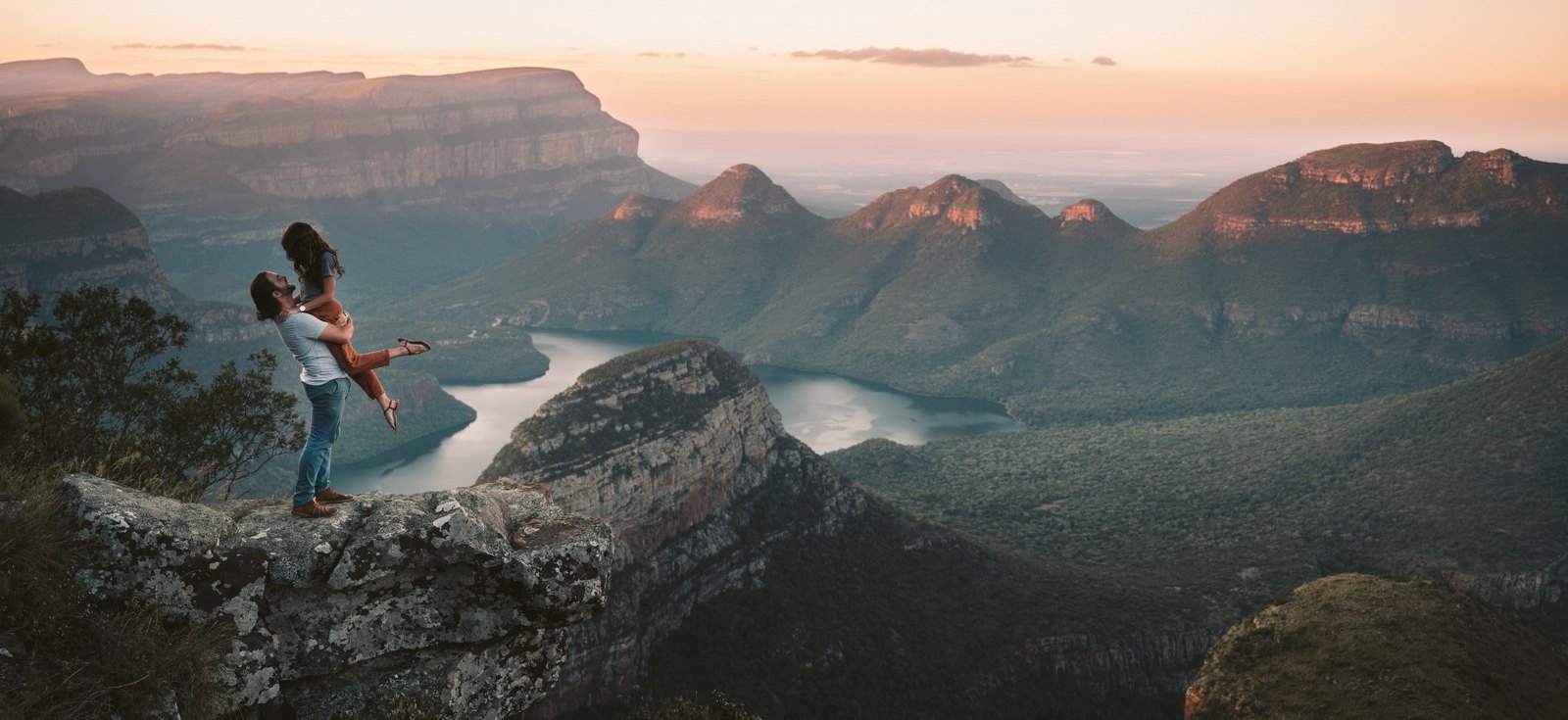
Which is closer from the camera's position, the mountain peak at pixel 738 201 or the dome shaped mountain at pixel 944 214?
the dome shaped mountain at pixel 944 214

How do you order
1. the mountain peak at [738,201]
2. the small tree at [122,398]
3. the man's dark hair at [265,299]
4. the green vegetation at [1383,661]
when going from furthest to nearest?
1. the mountain peak at [738,201]
2. the green vegetation at [1383,661]
3. the small tree at [122,398]
4. the man's dark hair at [265,299]

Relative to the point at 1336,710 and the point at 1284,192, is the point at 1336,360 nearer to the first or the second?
the point at 1284,192

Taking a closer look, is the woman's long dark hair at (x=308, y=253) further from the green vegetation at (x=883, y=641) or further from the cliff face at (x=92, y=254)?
the cliff face at (x=92, y=254)

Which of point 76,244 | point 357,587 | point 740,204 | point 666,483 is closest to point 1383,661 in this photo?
point 666,483

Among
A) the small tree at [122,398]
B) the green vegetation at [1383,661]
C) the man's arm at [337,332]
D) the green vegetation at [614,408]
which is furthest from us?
the green vegetation at [614,408]

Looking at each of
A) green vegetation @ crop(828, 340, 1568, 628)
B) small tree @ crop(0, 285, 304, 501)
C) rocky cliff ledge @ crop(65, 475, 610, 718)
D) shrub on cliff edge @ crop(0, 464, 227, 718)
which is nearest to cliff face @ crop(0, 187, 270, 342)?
green vegetation @ crop(828, 340, 1568, 628)

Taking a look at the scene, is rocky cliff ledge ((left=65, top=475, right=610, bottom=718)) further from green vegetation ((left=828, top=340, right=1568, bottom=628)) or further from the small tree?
green vegetation ((left=828, top=340, right=1568, bottom=628))

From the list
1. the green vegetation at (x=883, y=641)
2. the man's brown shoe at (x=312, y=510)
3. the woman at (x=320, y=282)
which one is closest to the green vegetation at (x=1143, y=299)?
the green vegetation at (x=883, y=641)
